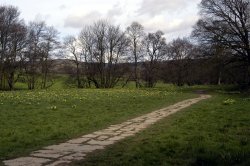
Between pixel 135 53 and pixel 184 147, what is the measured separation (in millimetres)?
76871

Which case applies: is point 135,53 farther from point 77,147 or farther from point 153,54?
point 77,147

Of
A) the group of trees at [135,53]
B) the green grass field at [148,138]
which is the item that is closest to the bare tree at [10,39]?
the group of trees at [135,53]

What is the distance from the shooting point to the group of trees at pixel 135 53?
5088cm

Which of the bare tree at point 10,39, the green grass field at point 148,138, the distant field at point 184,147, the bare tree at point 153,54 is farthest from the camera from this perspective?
the bare tree at point 153,54

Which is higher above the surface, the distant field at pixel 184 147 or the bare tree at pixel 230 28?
the bare tree at pixel 230 28

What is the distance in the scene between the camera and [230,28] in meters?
50.8

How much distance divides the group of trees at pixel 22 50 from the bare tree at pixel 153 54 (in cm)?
2456

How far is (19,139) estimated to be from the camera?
488 inches

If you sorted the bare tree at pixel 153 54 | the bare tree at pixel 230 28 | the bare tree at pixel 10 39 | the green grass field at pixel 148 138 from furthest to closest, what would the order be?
the bare tree at pixel 153 54 → the bare tree at pixel 10 39 → the bare tree at pixel 230 28 → the green grass field at pixel 148 138

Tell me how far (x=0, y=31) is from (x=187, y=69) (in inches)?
1862

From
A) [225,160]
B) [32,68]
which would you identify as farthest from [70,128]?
[32,68]

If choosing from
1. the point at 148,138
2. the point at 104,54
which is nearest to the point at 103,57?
the point at 104,54

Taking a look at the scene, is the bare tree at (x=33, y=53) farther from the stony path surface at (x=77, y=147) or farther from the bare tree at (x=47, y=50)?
the stony path surface at (x=77, y=147)

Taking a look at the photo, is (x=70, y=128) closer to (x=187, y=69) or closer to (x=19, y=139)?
(x=19, y=139)
